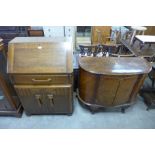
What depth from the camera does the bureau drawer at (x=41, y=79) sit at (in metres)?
1.30

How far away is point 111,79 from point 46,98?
759 mm

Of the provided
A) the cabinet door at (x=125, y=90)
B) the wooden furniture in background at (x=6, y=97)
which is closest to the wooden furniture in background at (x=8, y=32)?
the wooden furniture in background at (x=6, y=97)

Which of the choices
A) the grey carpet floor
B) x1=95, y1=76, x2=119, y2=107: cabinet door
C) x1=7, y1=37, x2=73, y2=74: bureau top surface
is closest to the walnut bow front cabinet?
x1=7, y1=37, x2=73, y2=74: bureau top surface

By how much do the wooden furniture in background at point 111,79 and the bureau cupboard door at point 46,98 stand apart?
9.7 inches

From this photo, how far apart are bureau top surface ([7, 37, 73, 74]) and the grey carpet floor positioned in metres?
0.77

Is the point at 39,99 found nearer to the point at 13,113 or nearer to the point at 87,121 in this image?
the point at 13,113

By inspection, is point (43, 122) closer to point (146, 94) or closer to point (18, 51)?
point (18, 51)

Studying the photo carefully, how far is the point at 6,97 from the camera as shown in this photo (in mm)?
1539

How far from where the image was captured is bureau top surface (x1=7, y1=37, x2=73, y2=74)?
4.13 ft

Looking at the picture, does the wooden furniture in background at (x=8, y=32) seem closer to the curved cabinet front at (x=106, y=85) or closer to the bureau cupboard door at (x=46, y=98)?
the bureau cupboard door at (x=46, y=98)

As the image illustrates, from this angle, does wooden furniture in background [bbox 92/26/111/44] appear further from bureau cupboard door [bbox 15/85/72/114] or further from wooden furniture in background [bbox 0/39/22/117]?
wooden furniture in background [bbox 0/39/22/117]

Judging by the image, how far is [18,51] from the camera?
1271 millimetres

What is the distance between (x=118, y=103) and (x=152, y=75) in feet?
2.65
